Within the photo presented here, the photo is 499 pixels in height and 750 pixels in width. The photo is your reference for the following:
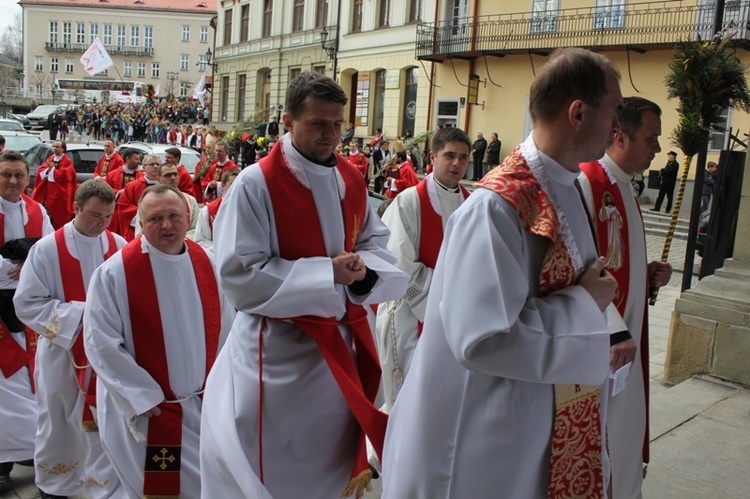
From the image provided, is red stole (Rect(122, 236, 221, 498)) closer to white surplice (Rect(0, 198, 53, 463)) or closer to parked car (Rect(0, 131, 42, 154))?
white surplice (Rect(0, 198, 53, 463))

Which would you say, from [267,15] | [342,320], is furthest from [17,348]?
[267,15]

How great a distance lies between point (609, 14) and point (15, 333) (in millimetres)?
20333

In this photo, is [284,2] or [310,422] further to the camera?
[284,2]

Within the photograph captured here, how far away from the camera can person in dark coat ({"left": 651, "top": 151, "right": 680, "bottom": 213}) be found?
17969 millimetres

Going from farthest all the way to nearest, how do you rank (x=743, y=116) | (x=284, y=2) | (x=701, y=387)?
1. (x=284, y=2)
2. (x=743, y=116)
3. (x=701, y=387)

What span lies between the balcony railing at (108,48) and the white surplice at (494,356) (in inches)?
3275

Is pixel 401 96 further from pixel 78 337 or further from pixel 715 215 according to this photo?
pixel 78 337

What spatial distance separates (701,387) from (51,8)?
3523 inches

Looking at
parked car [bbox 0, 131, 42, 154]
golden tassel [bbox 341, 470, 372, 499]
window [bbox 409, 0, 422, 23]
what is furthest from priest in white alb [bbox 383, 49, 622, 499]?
window [bbox 409, 0, 422, 23]

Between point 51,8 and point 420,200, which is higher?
point 51,8

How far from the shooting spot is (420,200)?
4980 millimetres

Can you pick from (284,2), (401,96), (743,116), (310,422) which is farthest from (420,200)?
(284,2)

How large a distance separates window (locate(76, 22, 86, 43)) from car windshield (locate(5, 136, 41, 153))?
71.6 m

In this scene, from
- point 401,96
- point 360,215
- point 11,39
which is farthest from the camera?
point 11,39
